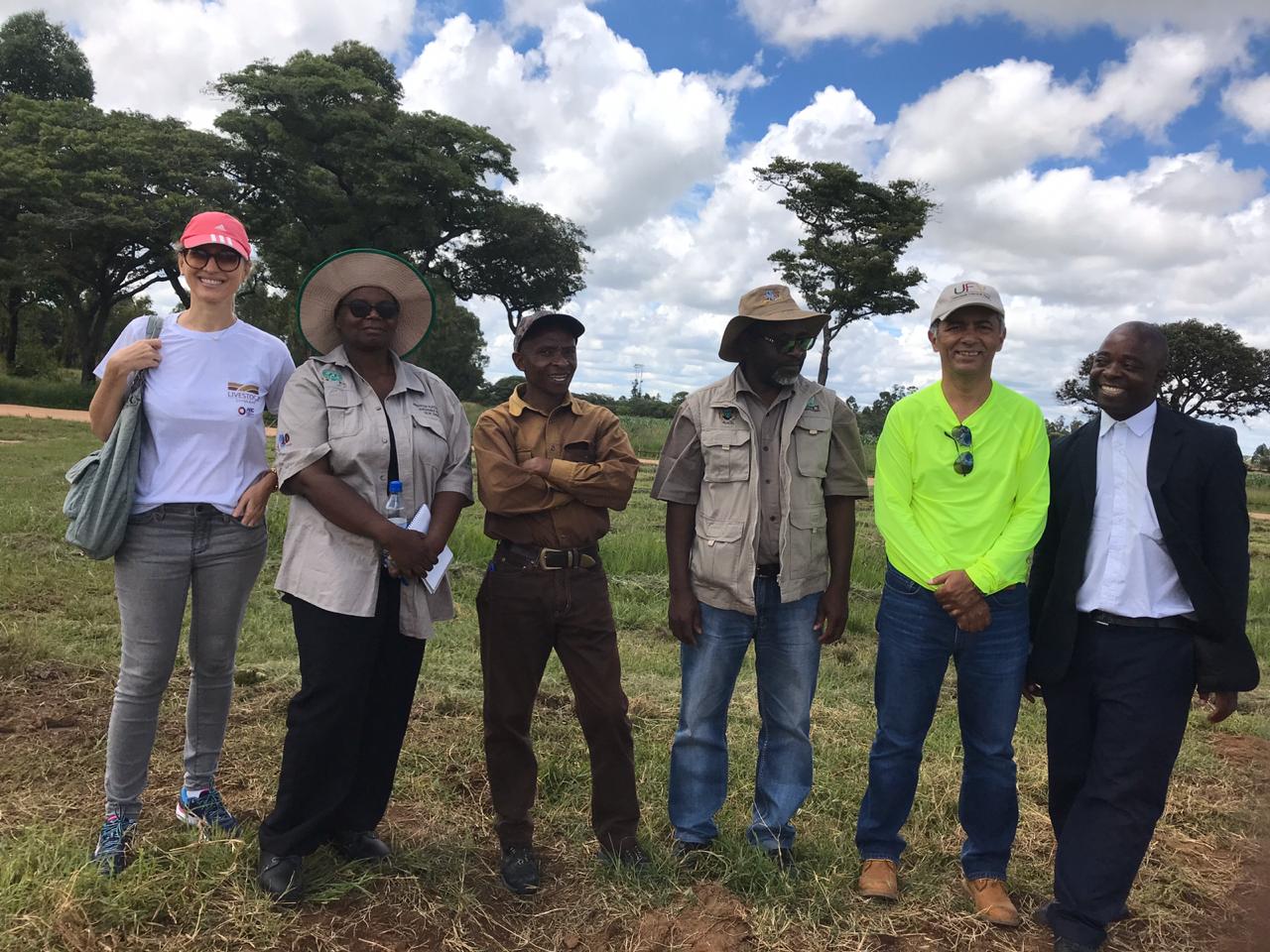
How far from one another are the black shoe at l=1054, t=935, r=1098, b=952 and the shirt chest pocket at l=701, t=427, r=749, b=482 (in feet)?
5.72

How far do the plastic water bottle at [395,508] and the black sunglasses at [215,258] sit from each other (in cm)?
89

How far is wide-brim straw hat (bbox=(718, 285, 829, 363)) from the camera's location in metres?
3.03

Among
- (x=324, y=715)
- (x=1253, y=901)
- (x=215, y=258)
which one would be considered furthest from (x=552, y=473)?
(x=1253, y=901)

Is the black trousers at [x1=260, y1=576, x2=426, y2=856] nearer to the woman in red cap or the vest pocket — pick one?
the woman in red cap

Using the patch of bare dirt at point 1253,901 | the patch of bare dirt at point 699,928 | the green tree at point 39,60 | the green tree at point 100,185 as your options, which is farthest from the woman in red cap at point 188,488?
the green tree at point 39,60

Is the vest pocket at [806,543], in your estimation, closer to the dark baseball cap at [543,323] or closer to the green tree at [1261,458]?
the dark baseball cap at [543,323]

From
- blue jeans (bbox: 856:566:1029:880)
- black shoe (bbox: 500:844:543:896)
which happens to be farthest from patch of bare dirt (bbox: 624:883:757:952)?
blue jeans (bbox: 856:566:1029:880)

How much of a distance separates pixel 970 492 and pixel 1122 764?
3.13 feet

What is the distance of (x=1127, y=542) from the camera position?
2848 millimetres

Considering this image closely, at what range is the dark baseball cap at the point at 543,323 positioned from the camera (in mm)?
3002

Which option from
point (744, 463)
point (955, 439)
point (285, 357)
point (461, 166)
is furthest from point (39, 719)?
point (461, 166)

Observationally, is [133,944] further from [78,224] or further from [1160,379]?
[78,224]

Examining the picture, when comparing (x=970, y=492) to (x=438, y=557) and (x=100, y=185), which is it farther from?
(x=100, y=185)

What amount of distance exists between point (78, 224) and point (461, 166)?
35.3 feet
